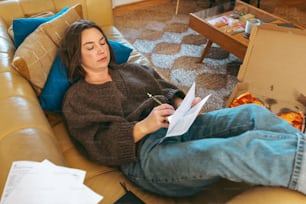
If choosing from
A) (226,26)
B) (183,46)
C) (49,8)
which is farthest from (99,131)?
(183,46)

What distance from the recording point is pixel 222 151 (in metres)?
0.97

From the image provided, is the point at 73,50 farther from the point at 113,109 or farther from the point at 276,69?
the point at 276,69

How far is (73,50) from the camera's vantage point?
51.8 inches

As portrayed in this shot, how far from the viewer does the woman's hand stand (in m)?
1.12

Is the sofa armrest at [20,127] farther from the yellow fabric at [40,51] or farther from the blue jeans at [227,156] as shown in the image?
the blue jeans at [227,156]

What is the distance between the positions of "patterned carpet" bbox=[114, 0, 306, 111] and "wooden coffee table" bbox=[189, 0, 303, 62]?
16 cm

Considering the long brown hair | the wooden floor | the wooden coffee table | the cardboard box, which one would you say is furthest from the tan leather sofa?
the wooden floor

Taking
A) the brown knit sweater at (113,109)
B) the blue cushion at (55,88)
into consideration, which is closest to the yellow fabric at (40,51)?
the blue cushion at (55,88)

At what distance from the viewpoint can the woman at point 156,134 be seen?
3.04 feet

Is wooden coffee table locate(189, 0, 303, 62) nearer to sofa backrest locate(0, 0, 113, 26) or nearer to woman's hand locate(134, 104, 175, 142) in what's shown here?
sofa backrest locate(0, 0, 113, 26)

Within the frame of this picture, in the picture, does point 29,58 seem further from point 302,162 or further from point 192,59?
point 192,59

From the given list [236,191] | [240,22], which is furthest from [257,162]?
[240,22]

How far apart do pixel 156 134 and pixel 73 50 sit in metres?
0.51

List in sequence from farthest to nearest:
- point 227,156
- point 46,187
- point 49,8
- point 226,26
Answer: point 226,26, point 49,8, point 227,156, point 46,187
